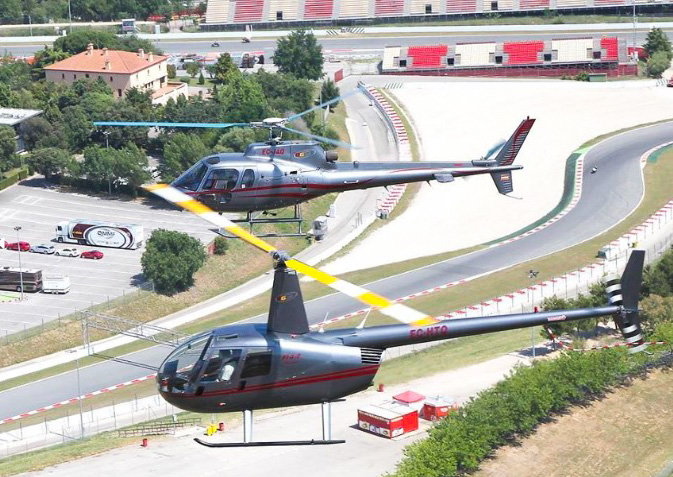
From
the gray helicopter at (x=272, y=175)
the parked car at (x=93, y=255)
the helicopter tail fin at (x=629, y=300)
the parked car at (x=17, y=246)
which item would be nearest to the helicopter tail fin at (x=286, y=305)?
the helicopter tail fin at (x=629, y=300)

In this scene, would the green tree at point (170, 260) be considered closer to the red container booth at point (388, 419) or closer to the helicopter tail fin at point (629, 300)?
the red container booth at point (388, 419)

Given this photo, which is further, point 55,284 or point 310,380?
point 55,284

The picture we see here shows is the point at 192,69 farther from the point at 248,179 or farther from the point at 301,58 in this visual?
the point at 248,179

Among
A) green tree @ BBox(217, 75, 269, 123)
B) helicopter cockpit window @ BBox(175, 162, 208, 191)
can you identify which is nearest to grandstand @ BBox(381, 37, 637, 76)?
green tree @ BBox(217, 75, 269, 123)

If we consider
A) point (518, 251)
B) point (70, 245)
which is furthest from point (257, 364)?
point (70, 245)

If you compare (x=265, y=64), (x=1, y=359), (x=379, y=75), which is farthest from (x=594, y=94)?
(x=1, y=359)

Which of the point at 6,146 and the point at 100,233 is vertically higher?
the point at 6,146

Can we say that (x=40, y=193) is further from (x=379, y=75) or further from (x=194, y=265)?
(x=379, y=75)
